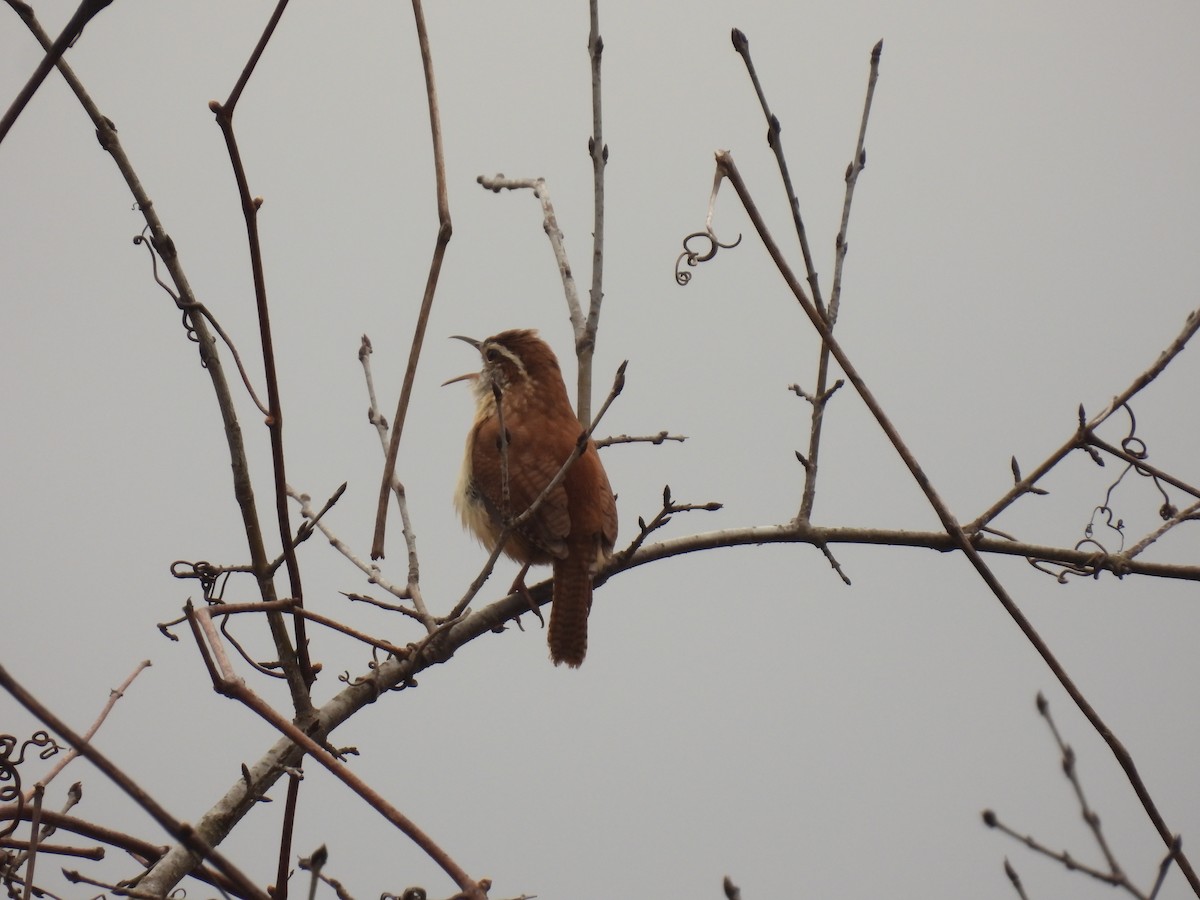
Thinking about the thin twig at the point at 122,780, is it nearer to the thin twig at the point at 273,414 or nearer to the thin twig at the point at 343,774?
the thin twig at the point at 343,774

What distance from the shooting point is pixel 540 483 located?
3479mm

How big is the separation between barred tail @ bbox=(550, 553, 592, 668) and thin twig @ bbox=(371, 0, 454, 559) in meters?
1.50

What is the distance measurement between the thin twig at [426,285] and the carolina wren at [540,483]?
3.42 ft

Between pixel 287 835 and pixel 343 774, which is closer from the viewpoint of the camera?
pixel 343 774

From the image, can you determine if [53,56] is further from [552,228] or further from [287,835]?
[552,228]

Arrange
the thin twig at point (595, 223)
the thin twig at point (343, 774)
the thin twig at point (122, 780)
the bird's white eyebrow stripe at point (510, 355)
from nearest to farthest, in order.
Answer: the thin twig at point (122, 780) → the thin twig at point (343, 774) → the thin twig at point (595, 223) → the bird's white eyebrow stripe at point (510, 355)

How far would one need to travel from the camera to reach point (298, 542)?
1648 mm

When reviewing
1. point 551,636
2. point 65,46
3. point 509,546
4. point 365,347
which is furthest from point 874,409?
point 509,546

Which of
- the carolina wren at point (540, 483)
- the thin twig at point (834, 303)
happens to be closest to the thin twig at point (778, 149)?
the thin twig at point (834, 303)

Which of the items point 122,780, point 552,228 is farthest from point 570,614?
point 122,780

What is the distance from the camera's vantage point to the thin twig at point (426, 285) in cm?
164

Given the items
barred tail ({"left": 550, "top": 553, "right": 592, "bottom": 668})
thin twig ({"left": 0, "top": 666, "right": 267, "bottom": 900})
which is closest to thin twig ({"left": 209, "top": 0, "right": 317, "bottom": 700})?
thin twig ({"left": 0, "top": 666, "right": 267, "bottom": 900})

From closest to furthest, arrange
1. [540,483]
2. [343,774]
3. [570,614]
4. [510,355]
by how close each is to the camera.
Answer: [343,774] → [570,614] → [540,483] → [510,355]

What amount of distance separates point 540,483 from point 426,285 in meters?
1.84
